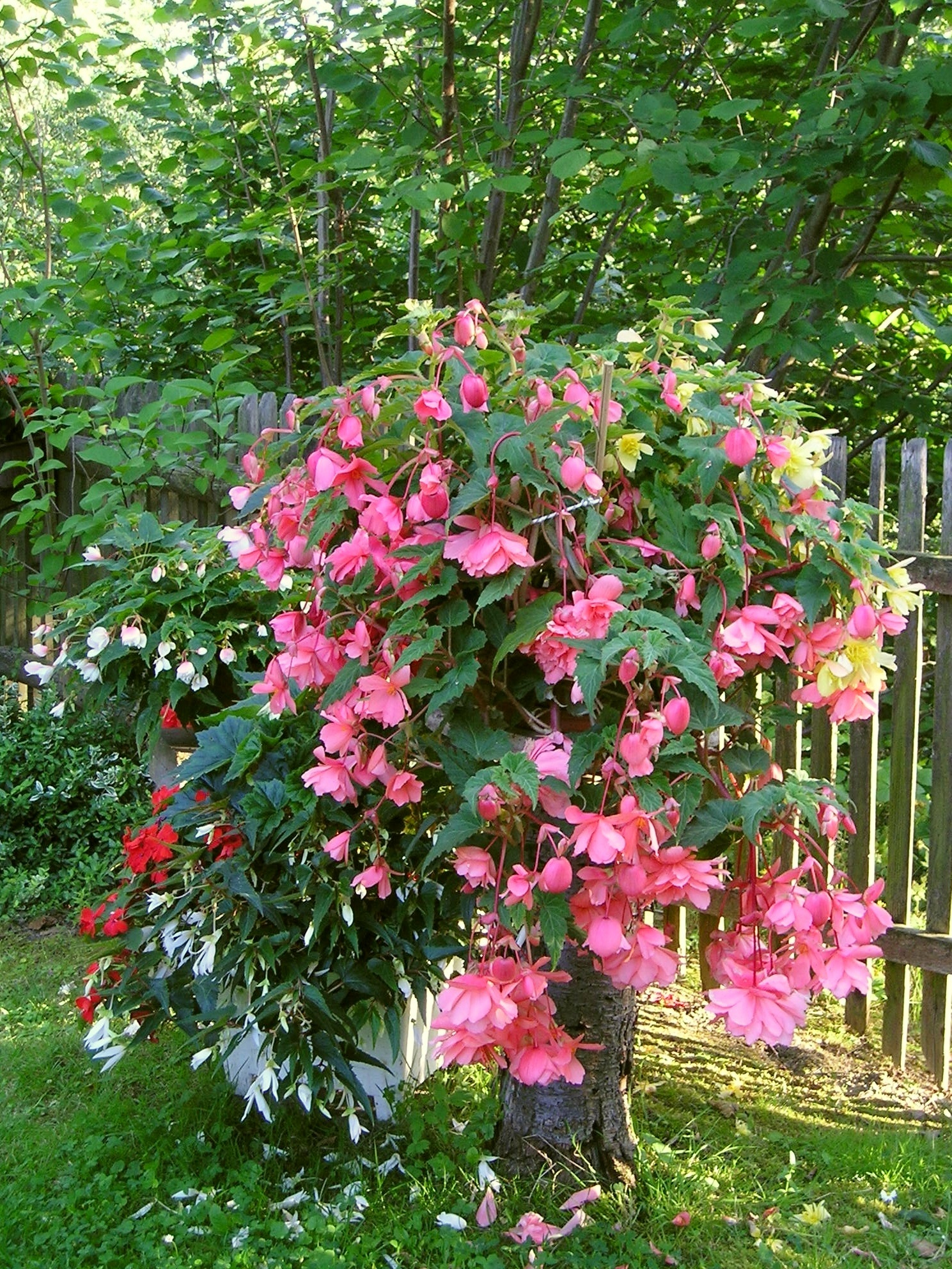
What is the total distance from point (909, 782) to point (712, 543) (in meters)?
1.70

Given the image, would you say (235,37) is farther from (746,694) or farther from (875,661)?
(875,661)

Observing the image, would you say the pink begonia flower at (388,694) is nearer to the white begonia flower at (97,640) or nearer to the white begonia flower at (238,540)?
the white begonia flower at (238,540)

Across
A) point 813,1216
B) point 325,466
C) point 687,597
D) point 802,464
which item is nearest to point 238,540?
point 325,466

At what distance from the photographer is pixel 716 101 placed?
3.71 metres

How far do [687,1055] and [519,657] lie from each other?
Result: 5.22 feet

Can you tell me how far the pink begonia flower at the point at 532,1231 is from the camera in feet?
6.55

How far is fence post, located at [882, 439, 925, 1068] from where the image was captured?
293 cm

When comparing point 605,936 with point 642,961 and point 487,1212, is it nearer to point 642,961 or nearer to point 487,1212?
point 642,961

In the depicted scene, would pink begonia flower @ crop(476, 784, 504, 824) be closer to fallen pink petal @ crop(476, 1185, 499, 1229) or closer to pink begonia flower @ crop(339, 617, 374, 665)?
pink begonia flower @ crop(339, 617, 374, 665)

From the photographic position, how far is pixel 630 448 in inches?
64.3

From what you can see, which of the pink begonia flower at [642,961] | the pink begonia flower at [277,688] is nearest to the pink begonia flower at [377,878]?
the pink begonia flower at [277,688]

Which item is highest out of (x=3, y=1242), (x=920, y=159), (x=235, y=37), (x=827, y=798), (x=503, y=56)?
(x=503, y=56)

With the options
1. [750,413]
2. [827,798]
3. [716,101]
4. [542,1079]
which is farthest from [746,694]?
[716,101]

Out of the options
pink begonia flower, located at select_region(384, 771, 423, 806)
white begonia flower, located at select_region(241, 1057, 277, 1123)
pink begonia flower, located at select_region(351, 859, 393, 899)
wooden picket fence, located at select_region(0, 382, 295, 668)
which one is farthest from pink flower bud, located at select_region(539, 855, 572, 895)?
wooden picket fence, located at select_region(0, 382, 295, 668)
